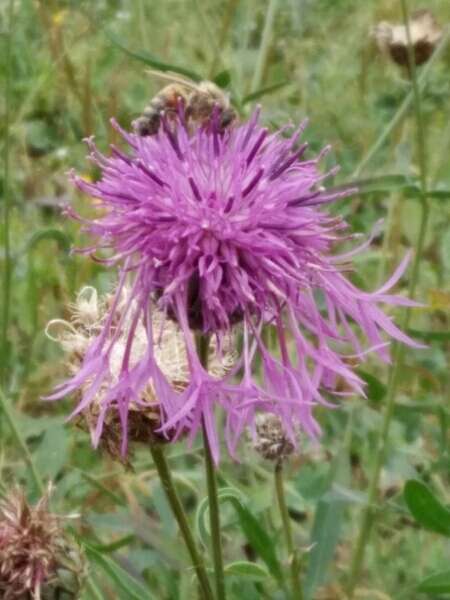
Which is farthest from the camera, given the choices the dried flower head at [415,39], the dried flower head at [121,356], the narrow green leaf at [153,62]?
the dried flower head at [415,39]

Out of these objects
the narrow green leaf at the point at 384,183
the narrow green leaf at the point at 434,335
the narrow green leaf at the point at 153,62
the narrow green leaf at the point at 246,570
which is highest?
the narrow green leaf at the point at 153,62

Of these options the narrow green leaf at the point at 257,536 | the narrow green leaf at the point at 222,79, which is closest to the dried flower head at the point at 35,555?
the narrow green leaf at the point at 257,536

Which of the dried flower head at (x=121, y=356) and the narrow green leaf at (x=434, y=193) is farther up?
the narrow green leaf at (x=434, y=193)

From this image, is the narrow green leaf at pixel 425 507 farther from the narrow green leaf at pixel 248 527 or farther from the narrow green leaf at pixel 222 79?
the narrow green leaf at pixel 222 79

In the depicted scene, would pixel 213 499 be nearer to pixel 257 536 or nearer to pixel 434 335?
pixel 257 536

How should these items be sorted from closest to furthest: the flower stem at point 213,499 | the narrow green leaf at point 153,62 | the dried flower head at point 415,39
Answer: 1. the flower stem at point 213,499
2. the narrow green leaf at point 153,62
3. the dried flower head at point 415,39

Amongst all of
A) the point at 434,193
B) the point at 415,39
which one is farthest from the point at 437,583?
the point at 415,39

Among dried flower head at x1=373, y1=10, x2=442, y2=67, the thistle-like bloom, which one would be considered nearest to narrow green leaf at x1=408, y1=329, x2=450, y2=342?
the thistle-like bloom

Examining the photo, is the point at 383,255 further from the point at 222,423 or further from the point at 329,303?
the point at 329,303
